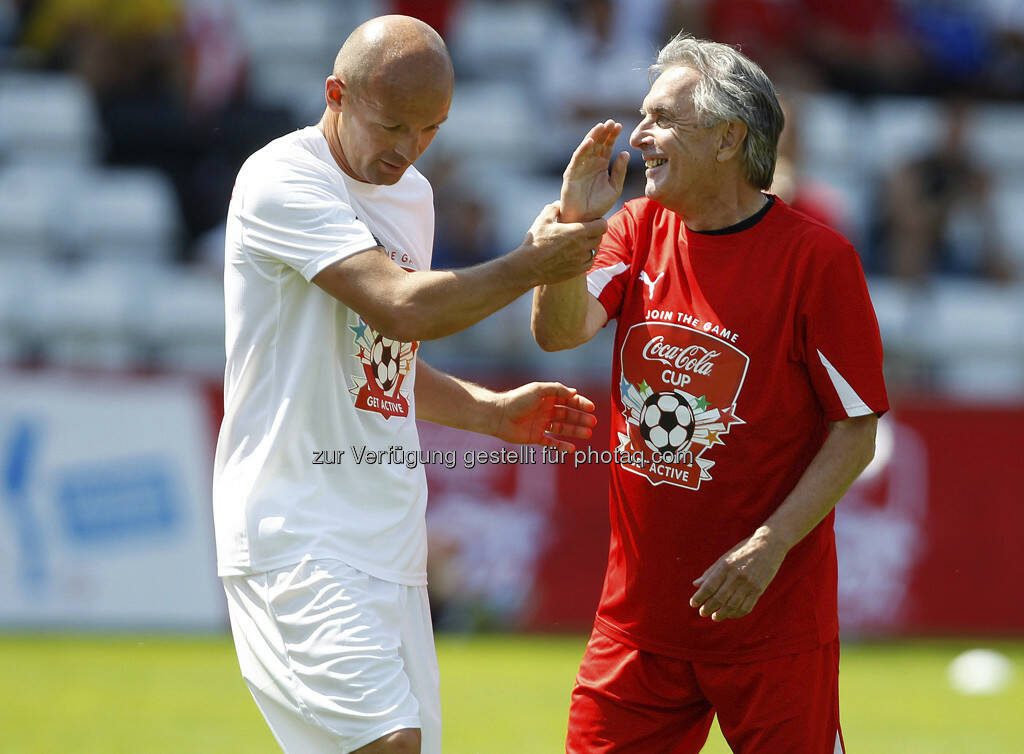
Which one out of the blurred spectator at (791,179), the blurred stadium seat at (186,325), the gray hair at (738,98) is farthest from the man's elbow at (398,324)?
the blurred stadium seat at (186,325)

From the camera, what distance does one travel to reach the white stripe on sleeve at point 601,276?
13.6 feet

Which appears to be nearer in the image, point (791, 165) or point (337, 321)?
point (337, 321)

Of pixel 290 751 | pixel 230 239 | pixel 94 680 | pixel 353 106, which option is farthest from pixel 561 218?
pixel 94 680

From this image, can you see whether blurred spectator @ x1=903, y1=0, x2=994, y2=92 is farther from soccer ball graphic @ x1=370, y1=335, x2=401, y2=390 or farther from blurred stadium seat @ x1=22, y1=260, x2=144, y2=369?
soccer ball graphic @ x1=370, y1=335, x2=401, y2=390

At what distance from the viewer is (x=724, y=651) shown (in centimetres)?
397

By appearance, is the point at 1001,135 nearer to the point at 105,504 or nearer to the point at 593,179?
the point at 105,504

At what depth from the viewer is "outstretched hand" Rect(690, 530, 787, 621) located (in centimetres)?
373

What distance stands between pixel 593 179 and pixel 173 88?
861 centimetres

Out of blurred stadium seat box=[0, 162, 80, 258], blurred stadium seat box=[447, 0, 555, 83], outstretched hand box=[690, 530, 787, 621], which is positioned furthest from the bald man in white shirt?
blurred stadium seat box=[447, 0, 555, 83]

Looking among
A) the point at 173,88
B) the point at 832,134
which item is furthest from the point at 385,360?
the point at 832,134

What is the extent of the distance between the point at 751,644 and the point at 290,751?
1.33 meters

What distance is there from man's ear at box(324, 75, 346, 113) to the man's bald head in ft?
0.08

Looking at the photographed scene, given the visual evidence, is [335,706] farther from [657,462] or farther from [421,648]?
[657,462]

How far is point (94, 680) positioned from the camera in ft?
26.0
